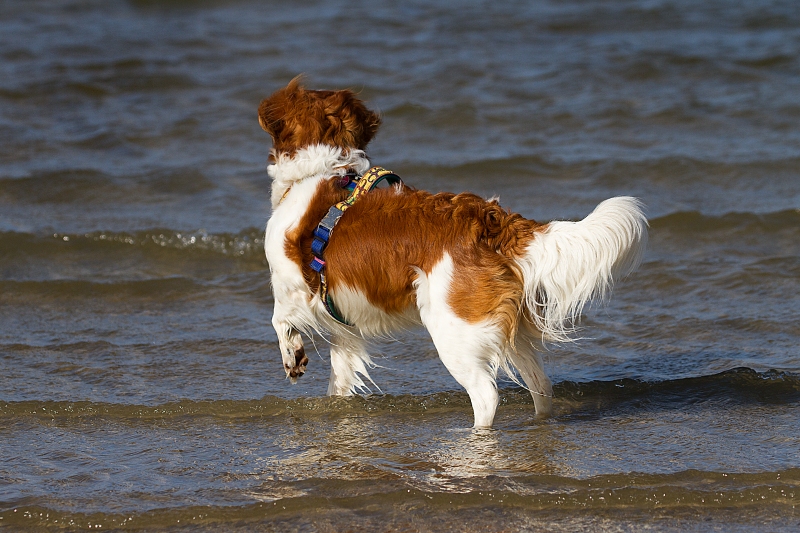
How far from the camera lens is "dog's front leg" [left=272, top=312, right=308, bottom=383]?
4414 mm

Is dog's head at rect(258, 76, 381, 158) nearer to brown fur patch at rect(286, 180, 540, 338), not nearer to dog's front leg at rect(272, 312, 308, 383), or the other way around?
brown fur patch at rect(286, 180, 540, 338)

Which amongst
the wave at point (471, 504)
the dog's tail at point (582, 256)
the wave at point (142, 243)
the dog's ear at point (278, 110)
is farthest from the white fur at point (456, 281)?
the wave at point (142, 243)

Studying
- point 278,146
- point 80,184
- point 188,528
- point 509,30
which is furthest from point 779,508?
point 509,30

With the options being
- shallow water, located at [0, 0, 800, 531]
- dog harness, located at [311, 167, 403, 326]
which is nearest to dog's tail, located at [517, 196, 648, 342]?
shallow water, located at [0, 0, 800, 531]

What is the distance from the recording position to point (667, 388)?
475cm

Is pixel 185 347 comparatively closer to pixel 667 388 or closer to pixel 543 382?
pixel 543 382

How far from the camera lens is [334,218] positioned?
416 cm

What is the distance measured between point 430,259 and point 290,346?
89 cm

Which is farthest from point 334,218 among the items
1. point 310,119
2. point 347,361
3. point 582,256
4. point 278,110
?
point 582,256

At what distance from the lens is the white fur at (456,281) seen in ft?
12.3

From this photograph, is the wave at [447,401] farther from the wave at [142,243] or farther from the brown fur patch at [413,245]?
the wave at [142,243]

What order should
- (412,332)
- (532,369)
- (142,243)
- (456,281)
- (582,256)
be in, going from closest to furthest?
(582,256)
(456,281)
(532,369)
(412,332)
(142,243)

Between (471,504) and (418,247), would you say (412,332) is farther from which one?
(471,504)

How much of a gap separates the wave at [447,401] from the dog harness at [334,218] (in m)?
0.55
